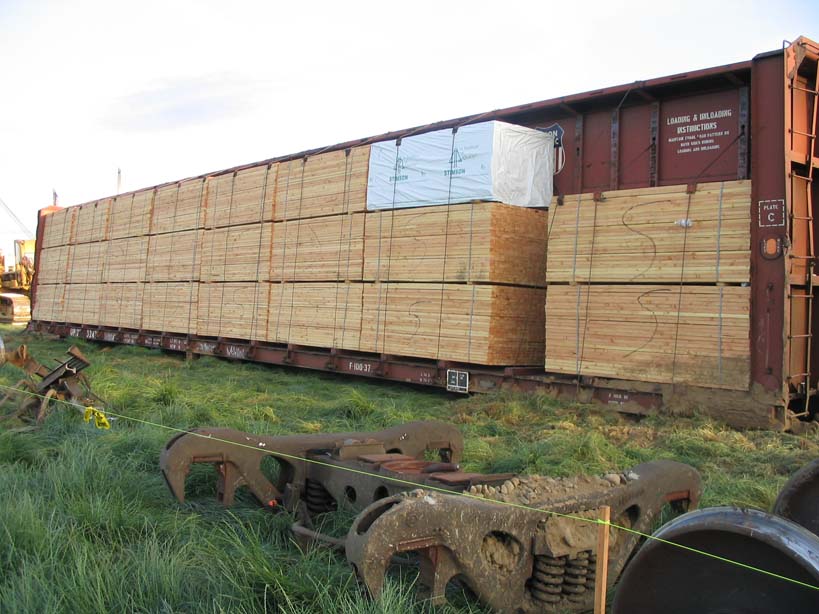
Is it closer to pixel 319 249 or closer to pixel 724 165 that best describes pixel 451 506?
pixel 724 165

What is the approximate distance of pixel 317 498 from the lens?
4.73m

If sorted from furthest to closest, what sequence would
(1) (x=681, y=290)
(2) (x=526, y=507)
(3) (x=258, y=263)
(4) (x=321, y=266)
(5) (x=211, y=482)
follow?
(3) (x=258, y=263)
(4) (x=321, y=266)
(1) (x=681, y=290)
(5) (x=211, y=482)
(2) (x=526, y=507)

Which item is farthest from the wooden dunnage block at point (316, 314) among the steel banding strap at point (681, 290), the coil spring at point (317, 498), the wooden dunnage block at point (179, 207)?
the coil spring at point (317, 498)

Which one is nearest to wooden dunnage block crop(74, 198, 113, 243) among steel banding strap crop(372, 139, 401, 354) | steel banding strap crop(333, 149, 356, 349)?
steel banding strap crop(333, 149, 356, 349)

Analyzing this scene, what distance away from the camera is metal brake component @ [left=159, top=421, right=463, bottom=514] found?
438 centimetres

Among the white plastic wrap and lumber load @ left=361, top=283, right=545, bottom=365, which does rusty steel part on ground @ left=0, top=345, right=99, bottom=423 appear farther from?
the white plastic wrap

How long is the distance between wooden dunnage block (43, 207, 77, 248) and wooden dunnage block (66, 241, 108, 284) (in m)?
0.68

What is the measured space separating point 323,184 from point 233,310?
3578 millimetres

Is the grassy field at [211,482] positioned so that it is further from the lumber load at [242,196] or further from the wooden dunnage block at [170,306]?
the wooden dunnage block at [170,306]

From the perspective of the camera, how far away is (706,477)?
614 centimetres

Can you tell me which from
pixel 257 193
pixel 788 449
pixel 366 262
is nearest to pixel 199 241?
pixel 257 193

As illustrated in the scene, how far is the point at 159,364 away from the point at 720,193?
1137 cm

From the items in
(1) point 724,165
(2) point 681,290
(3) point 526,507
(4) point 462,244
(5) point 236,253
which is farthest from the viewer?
(5) point 236,253

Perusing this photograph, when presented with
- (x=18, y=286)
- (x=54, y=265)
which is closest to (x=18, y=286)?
(x=18, y=286)
